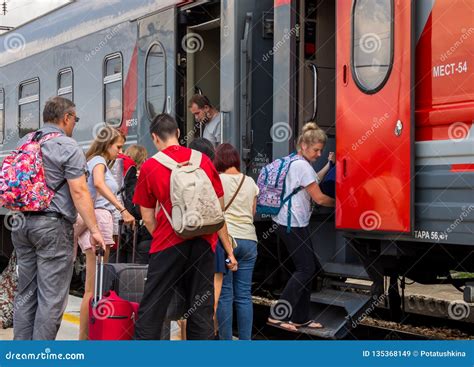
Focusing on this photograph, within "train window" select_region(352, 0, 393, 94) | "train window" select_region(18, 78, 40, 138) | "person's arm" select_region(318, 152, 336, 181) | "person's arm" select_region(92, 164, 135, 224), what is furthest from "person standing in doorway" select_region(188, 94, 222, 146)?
"train window" select_region(18, 78, 40, 138)

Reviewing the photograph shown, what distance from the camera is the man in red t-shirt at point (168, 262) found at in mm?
5715

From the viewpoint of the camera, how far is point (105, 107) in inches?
446

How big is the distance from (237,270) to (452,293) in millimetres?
5500

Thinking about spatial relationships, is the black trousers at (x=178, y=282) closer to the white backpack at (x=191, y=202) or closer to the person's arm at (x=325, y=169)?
the white backpack at (x=191, y=202)

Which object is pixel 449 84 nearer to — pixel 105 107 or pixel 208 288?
pixel 208 288

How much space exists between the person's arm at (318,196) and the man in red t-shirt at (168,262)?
194cm

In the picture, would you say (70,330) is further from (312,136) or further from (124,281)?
(312,136)

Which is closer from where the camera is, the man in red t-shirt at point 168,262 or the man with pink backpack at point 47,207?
the man in red t-shirt at point 168,262

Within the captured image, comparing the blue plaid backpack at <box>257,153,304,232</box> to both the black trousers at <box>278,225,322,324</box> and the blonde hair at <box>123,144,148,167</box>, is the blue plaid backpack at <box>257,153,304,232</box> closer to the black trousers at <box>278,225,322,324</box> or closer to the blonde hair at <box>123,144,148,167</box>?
the black trousers at <box>278,225,322,324</box>

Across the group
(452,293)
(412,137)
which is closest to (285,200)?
(412,137)

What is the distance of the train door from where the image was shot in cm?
965

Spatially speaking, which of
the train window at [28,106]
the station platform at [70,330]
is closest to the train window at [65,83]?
the train window at [28,106]

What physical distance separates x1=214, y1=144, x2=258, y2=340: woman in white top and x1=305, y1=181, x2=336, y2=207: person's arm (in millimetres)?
697

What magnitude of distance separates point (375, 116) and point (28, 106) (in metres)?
8.19
